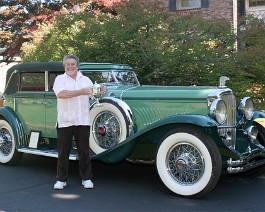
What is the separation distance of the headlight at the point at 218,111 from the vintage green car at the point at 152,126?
1cm

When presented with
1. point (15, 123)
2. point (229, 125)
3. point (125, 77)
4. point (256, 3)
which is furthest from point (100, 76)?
point (256, 3)

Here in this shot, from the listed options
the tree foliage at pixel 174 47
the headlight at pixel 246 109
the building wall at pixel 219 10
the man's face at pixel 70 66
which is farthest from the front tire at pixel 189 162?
the building wall at pixel 219 10

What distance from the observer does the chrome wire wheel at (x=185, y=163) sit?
14.8 ft

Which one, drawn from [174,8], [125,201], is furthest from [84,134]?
[174,8]

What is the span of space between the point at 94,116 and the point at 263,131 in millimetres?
2295

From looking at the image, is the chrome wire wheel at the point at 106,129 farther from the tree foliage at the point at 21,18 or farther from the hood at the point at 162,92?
the tree foliage at the point at 21,18

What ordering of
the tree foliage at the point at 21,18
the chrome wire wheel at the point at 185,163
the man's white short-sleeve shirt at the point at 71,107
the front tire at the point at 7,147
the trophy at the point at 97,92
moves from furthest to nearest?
1. the tree foliage at the point at 21,18
2. the front tire at the point at 7,147
3. the trophy at the point at 97,92
4. the man's white short-sleeve shirt at the point at 71,107
5. the chrome wire wheel at the point at 185,163

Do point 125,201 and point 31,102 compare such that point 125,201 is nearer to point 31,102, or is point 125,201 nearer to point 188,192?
point 188,192

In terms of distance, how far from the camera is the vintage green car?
14.8 feet

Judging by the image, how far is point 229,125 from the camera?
5.01 m

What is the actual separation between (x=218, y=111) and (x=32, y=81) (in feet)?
9.76

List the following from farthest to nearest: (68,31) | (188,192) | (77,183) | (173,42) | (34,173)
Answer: (68,31)
(173,42)
(34,173)
(77,183)
(188,192)

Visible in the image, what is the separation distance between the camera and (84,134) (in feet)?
16.1

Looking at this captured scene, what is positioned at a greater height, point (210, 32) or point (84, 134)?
point (210, 32)
